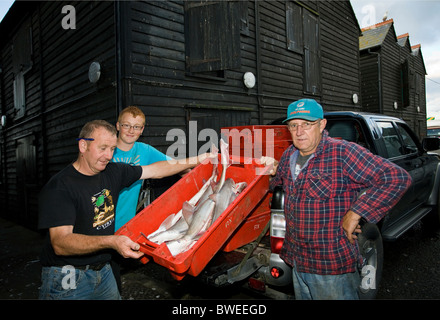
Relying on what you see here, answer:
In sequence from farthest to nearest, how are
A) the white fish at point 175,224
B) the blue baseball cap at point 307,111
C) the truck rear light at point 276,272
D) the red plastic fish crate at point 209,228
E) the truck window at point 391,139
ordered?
the truck window at point 391,139
the truck rear light at point 276,272
the white fish at point 175,224
the blue baseball cap at point 307,111
the red plastic fish crate at point 209,228

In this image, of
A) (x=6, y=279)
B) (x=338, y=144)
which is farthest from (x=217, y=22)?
(x=6, y=279)

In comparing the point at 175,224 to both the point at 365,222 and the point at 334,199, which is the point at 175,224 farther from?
the point at 365,222

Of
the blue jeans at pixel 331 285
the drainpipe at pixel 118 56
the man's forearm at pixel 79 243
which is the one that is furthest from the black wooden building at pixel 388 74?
the man's forearm at pixel 79 243

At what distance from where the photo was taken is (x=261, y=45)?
8406 mm

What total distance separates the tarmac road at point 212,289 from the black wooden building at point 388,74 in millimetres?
13940

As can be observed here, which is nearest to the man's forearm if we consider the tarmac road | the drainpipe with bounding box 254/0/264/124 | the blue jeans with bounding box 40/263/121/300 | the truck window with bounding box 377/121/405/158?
the blue jeans with bounding box 40/263/121/300

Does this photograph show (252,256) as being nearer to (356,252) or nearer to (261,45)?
(356,252)

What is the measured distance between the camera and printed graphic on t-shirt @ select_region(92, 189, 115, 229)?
216 centimetres

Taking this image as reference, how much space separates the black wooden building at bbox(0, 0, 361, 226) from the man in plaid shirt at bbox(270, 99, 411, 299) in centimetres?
415

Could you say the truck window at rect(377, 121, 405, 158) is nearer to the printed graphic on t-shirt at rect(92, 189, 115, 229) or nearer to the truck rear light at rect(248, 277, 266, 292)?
the truck rear light at rect(248, 277, 266, 292)

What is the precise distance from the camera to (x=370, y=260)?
3.06m

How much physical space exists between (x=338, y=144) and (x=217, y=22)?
17.2 feet

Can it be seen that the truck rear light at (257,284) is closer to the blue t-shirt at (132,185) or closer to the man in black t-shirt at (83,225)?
the man in black t-shirt at (83,225)

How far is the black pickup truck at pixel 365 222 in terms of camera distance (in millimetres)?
2582
